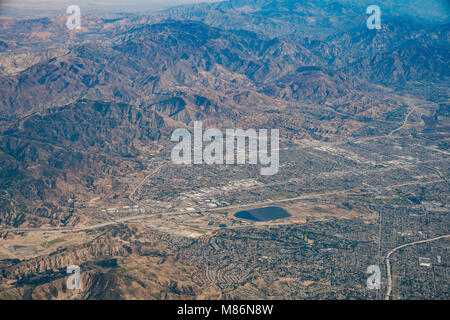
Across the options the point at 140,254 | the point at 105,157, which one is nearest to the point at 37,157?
the point at 105,157

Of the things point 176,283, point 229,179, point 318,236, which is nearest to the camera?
point 176,283

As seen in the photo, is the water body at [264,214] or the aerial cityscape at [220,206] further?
the water body at [264,214]

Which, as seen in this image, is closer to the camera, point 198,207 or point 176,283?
point 176,283

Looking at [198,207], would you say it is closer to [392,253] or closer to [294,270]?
[294,270]

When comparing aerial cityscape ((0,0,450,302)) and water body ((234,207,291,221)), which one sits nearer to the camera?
aerial cityscape ((0,0,450,302))

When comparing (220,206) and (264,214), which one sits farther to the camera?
(220,206)

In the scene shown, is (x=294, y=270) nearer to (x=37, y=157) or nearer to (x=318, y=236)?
(x=318, y=236)
